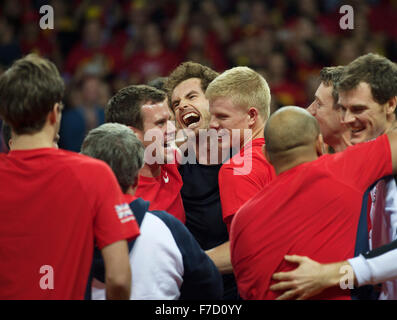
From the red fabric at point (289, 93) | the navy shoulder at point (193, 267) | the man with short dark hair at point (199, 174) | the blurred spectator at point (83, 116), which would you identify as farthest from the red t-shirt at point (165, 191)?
the red fabric at point (289, 93)

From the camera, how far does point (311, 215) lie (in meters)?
2.06

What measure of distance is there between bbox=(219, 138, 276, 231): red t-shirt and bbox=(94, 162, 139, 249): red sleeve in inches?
29.0

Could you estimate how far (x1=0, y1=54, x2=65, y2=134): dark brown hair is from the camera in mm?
2016

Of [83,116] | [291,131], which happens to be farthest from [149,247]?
[83,116]

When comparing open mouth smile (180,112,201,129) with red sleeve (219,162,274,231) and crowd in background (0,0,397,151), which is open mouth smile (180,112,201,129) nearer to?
Result: red sleeve (219,162,274,231)

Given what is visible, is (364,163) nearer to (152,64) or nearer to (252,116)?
(252,116)

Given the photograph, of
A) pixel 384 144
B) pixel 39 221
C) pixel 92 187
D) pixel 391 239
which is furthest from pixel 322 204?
pixel 39 221

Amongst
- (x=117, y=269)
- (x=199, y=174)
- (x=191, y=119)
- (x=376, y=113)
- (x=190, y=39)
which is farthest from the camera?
(x=190, y=39)

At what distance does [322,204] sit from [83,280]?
2.87 feet

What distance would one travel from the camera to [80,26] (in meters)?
8.38

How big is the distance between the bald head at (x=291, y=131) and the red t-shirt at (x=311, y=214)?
8 cm

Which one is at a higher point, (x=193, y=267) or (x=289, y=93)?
(x=289, y=93)

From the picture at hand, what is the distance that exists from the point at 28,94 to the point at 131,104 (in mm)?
1046

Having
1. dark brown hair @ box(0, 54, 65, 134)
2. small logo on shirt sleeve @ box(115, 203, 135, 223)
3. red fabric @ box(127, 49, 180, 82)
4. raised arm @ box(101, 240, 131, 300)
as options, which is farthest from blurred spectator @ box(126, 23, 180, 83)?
raised arm @ box(101, 240, 131, 300)
